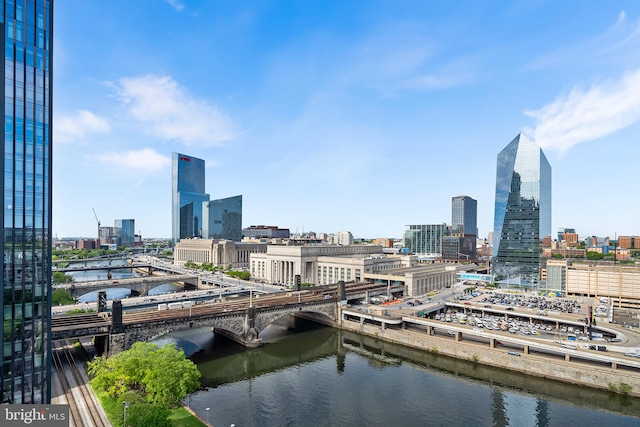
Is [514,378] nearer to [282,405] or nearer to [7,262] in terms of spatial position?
[282,405]

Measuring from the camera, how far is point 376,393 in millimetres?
55781

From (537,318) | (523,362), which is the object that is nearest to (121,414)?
(523,362)

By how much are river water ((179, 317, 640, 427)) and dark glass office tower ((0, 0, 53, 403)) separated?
861 inches

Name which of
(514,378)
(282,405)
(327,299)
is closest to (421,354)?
(514,378)

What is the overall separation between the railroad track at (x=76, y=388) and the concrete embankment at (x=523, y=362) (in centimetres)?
5981

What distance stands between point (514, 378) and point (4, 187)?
77.2m

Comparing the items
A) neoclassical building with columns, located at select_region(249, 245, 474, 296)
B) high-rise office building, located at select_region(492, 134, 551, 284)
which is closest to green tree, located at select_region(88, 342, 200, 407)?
neoclassical building with columns, located at select_region(249, 245, 474, 296)

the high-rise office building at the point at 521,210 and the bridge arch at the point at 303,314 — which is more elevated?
the high-rise office building at the point at 521,210

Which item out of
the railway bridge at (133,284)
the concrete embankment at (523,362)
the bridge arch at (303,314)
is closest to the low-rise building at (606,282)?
the concrete embankment at (523,362)

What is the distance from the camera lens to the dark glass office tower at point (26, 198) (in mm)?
34188

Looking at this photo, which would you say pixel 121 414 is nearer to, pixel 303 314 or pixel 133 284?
pixel 303 314

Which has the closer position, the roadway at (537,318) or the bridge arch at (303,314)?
the roadway at (537,318)

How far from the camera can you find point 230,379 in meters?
61.2

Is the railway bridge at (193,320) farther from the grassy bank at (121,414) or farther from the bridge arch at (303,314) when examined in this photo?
the grassy bank at (121,414)
